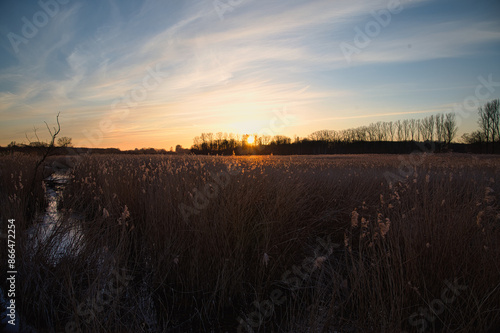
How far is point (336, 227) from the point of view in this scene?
4.02m

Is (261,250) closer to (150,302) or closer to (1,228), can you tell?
(150,302)

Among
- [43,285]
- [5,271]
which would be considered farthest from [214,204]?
[5,271]

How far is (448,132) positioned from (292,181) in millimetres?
63740

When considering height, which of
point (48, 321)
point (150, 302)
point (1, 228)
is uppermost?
point (1, 228)

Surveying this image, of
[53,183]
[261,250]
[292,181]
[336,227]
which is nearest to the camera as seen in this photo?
[261,250]

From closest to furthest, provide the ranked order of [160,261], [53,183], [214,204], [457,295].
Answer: [457,295] → [160,261] → [214,204] → [53,183]

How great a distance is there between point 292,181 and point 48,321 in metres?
3.88

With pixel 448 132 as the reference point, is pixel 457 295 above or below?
below

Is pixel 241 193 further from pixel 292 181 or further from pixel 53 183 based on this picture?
pixel 53 183

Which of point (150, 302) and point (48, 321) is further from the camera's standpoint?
point (150, 302)

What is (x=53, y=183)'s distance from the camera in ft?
26.2

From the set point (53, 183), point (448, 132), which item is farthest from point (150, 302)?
point (448, 132)

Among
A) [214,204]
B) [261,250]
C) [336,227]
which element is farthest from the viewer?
[336,227]

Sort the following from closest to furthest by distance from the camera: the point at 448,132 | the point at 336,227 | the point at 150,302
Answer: the point at 150,302, the point at 336,227, the point at 448,132
